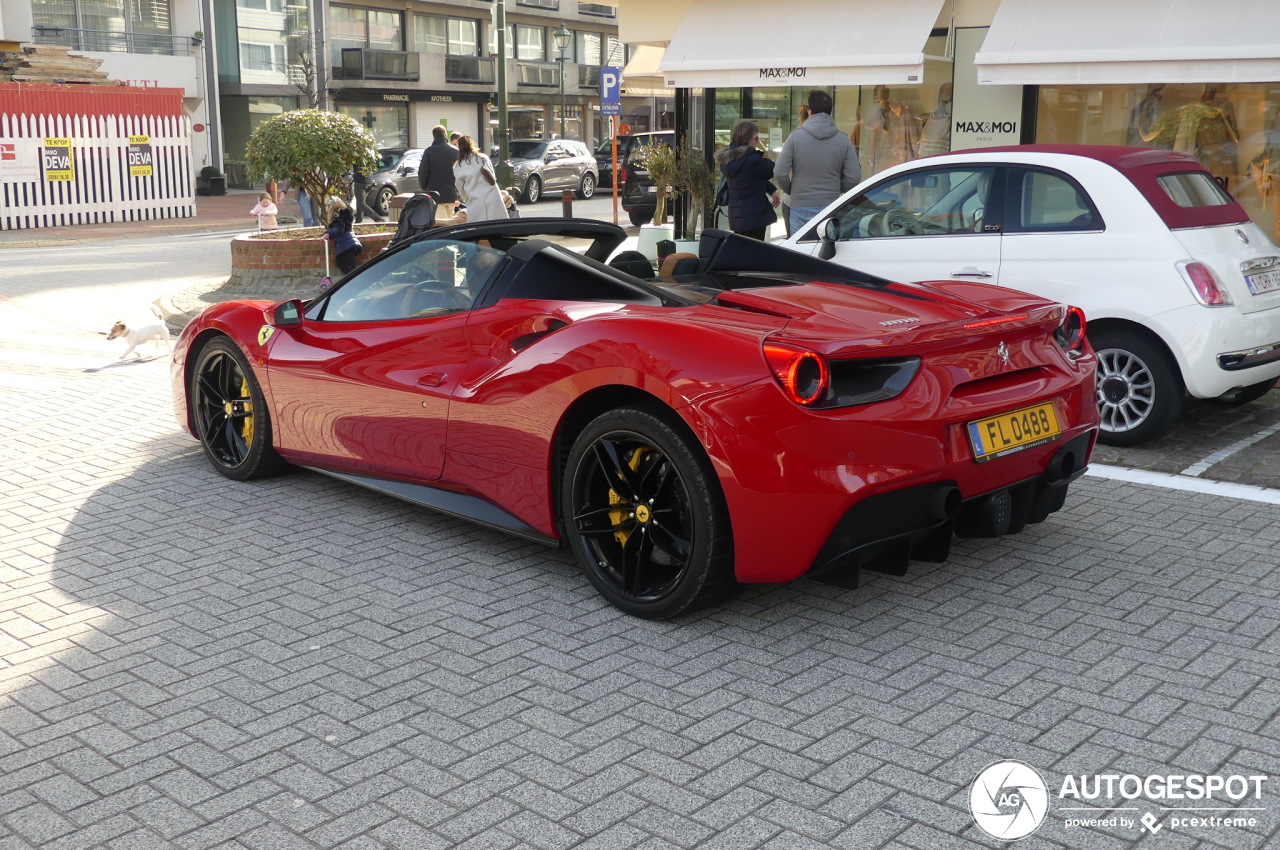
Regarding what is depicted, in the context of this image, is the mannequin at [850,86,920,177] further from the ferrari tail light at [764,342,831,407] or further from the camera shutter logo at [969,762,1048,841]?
the camera shutter logo at [969,762,1048,841]

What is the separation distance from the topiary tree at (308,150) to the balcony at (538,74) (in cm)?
4017

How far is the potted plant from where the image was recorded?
121 ft

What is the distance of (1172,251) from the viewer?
21.4 ft

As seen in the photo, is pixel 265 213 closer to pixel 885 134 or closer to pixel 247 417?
pixel 885 134

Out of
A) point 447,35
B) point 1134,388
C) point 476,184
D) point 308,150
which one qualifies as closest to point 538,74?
point 447,35

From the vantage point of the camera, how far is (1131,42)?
11094mm

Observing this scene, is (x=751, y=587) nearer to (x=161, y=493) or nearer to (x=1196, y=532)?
(x=1196, y=532)

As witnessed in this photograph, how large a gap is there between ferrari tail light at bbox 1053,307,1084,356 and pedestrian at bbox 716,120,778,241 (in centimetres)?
625

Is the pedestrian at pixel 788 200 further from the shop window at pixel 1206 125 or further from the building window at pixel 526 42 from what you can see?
the building window at pixel 526 42

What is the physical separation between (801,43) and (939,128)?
188 centimetres

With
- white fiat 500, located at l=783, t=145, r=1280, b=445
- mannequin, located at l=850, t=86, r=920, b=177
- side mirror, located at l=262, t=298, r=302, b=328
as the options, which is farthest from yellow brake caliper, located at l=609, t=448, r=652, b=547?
mannequin, located at l=850, t=86, r=920, b=177

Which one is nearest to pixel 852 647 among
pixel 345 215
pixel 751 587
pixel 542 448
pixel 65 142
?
pixel 751 587

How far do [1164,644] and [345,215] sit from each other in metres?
10.9

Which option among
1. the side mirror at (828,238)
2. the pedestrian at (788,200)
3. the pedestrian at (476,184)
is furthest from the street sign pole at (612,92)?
the side mirror at (828,238)
